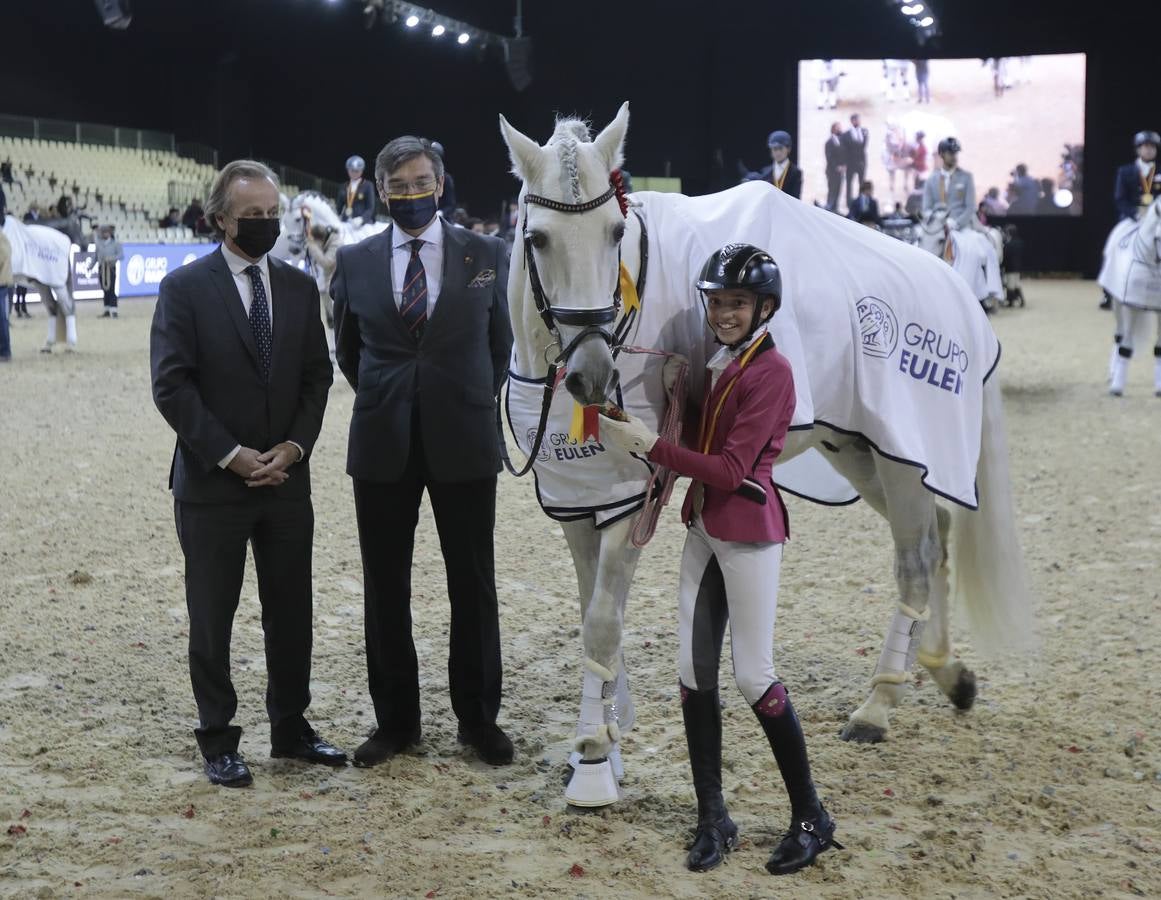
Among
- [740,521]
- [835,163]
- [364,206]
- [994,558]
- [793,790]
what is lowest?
[793,790]

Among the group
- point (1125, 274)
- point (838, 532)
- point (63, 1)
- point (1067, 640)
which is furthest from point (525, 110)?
point (1067, 640)

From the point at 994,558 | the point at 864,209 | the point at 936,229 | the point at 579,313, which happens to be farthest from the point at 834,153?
the point at 579,313

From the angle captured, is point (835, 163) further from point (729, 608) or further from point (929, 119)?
point (729, 608)

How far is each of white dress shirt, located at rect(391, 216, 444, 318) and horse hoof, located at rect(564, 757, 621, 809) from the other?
1386mm

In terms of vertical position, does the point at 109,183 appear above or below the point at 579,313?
above

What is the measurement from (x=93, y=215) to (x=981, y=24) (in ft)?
64.0

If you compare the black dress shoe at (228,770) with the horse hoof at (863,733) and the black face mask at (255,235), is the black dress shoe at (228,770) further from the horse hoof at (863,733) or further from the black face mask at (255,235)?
the horse hoof at (863,733)

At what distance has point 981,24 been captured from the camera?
27406mm

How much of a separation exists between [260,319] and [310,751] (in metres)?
1.30

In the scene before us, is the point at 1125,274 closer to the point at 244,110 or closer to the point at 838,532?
the point at 838,532

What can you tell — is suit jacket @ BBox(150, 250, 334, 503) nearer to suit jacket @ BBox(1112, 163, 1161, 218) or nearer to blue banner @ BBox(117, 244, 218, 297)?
suit jacket @ BBox(1112, 163, 1161, 218)

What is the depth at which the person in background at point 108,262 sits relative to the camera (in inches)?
778

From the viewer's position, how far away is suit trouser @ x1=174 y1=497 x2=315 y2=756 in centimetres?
354

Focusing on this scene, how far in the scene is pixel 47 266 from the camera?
14594mm
